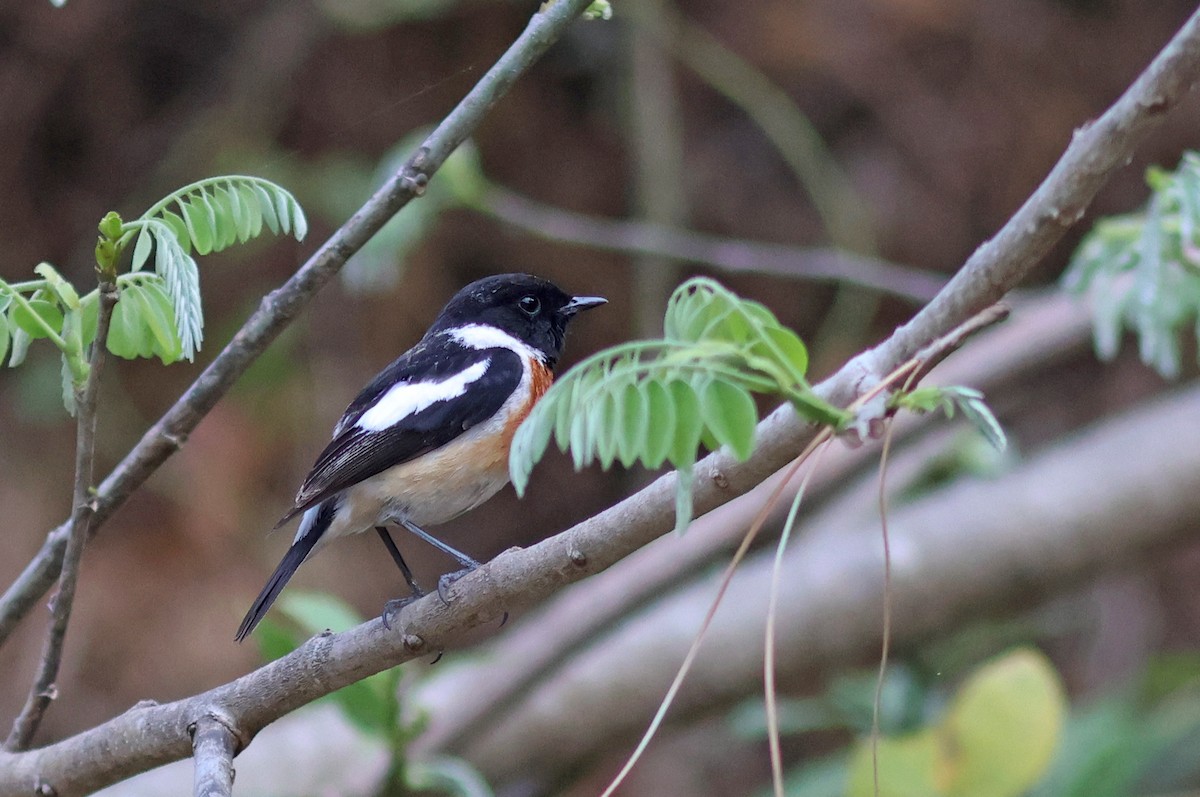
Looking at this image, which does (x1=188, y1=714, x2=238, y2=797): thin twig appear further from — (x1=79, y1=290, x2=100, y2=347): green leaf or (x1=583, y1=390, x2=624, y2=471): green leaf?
(x1=583, y1=390, x2=624, y2=471): green leaf

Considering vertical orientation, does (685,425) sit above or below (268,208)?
below

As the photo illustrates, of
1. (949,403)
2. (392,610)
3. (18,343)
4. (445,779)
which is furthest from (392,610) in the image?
(949,403)

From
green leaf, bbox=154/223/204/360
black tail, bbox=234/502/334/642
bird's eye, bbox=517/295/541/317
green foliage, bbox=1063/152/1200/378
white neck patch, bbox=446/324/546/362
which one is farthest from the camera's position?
bird's eye, bbox=517/295/541/317

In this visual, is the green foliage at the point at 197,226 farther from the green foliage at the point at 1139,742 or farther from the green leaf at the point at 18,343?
the green foliage at the point at 1139,742

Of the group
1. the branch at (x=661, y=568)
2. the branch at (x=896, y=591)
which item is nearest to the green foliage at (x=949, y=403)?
the branch at (x=661, y=568)

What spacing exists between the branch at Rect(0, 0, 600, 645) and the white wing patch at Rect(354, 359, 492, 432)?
61 cm

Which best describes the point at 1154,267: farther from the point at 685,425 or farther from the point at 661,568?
the point at 661,568

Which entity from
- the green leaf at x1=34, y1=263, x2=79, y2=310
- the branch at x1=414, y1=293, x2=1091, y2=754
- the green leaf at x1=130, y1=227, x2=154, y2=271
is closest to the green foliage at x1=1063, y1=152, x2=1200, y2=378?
the branch at x1=414, y1=293, x2=1091, y2=754

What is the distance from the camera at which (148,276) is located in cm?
168

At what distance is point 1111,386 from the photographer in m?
5.56

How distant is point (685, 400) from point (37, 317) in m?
0.86

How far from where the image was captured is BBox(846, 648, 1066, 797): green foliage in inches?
124

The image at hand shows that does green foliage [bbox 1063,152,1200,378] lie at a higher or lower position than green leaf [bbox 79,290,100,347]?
higher

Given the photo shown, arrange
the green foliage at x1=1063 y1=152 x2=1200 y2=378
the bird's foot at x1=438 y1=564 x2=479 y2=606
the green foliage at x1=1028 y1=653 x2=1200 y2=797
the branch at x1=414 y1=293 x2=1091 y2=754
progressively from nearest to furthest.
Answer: the bird's foot at x1=438 y1=564 x2=479 y2=606
the green foliage at x1=1063 y1=152 x2=1200 y2=378
the branch at x1=414 y1=293 x2=1091 y2=754
the green foliage at x1=1028 y1=653 x2=1200 y2=797
